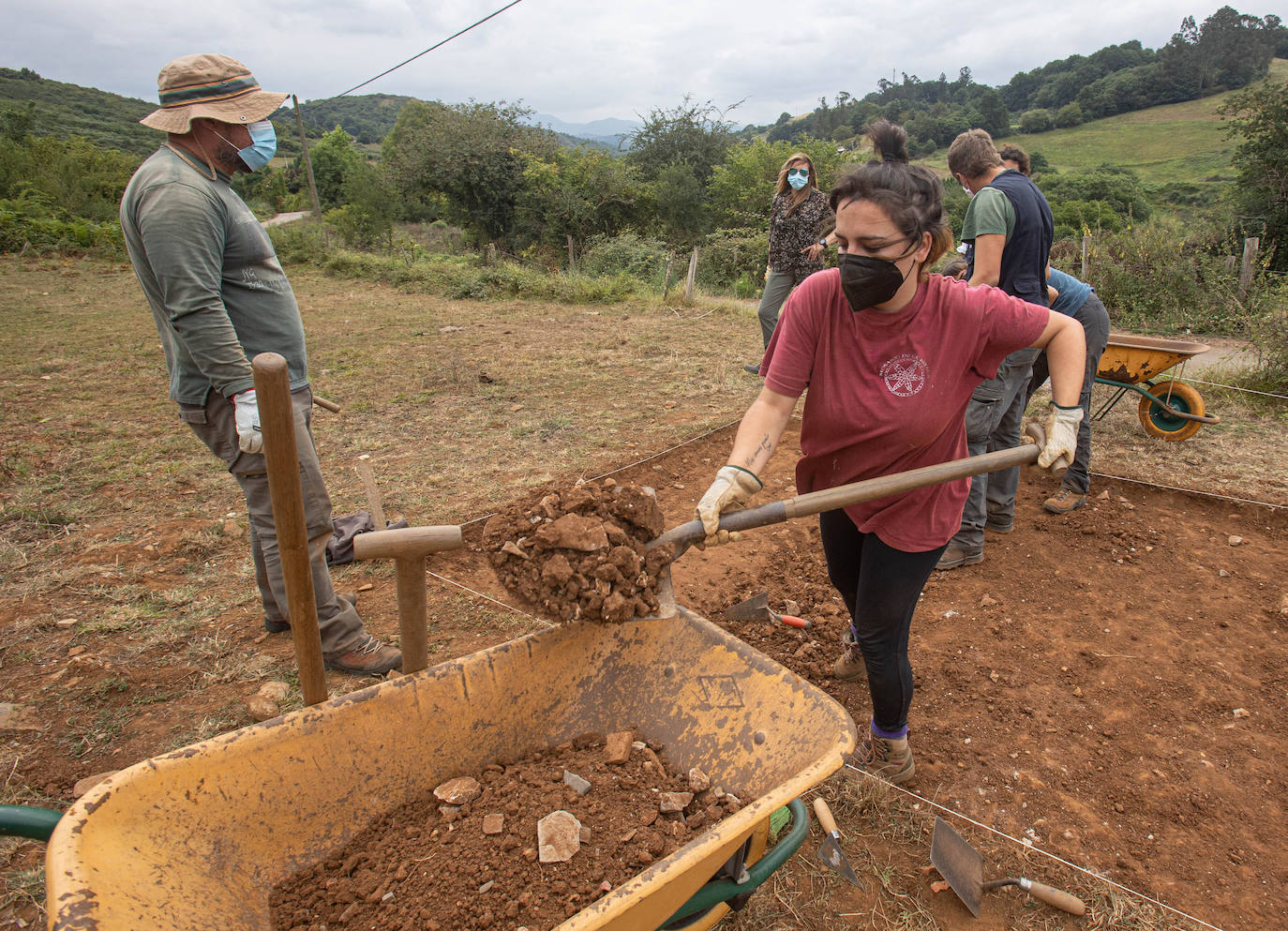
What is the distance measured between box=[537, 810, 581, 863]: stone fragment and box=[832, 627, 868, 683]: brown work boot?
5.02 ft

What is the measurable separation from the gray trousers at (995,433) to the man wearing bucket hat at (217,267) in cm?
280

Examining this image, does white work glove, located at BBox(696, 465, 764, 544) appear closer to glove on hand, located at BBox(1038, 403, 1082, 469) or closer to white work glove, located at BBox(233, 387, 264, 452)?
glove on hand, located at BBox(1038, 403, 1082, 469)

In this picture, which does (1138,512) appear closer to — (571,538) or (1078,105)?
(571,538)

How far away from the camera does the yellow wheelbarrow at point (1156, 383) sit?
4836 millimetres

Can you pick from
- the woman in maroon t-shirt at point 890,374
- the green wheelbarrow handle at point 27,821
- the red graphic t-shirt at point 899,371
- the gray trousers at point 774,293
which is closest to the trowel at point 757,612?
the woman in maroon t-shirt at point 890,374

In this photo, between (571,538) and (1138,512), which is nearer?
(571,538)

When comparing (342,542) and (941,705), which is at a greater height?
(342,542)

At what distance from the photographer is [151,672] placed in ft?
9.05

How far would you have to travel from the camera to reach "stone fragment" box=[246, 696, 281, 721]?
99.5 inches

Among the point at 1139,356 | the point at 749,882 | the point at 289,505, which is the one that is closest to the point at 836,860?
the point at 749,882

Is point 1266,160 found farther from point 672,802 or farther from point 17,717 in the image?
point 17,717

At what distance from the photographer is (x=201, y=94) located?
2.17 meters

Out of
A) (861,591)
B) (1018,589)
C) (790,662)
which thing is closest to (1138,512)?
(1018,589)

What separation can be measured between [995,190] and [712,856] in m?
3.14
